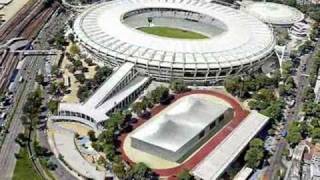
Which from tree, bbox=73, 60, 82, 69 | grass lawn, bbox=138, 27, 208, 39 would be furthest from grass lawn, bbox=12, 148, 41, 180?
grass lawn, bbox=138, 27, 208, 39

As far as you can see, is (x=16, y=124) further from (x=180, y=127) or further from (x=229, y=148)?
(x=229, y=148)

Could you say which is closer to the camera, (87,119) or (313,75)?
(87,119)

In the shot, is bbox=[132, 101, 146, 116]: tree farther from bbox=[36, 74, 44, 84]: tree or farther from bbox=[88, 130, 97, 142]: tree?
bbox=[36, 74, 44, 84]: tree

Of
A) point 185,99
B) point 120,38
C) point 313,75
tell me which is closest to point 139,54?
point 120,38

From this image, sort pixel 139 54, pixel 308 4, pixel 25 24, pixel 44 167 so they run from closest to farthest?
pixel 44 167, pixel 139 54, pixel 25 24, pixel 308 4

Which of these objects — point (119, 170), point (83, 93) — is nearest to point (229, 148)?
point (119, 170)

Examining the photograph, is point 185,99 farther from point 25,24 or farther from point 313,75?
point 25,24
